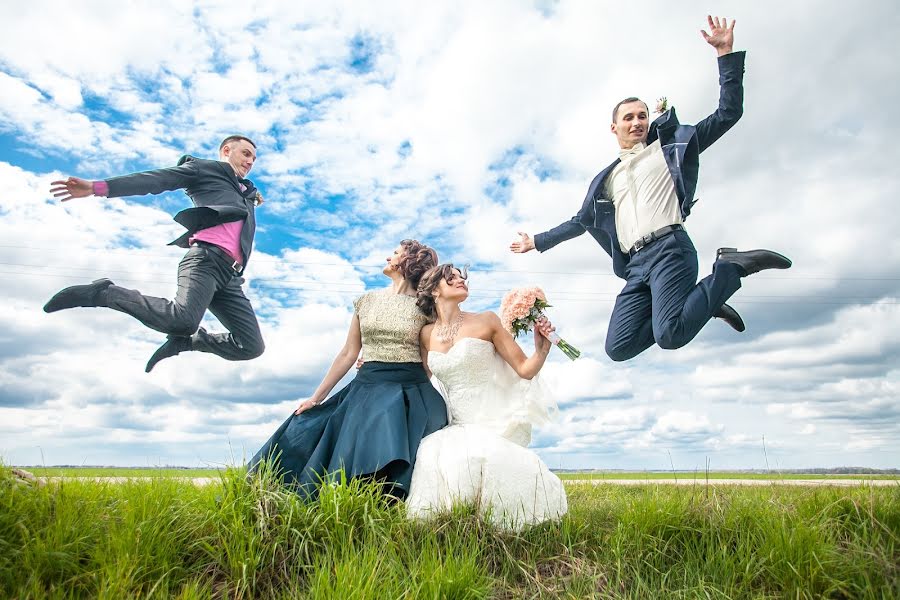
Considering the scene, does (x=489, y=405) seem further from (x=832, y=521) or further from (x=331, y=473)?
(x=832, y=521)

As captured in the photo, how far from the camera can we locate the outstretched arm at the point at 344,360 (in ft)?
18.7

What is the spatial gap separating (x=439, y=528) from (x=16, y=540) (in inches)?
104

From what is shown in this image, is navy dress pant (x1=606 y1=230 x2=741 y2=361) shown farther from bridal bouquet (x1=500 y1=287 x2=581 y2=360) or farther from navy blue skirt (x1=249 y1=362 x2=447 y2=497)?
navy blue skirt (x1=249 y1=362 x2=447 y2=497)

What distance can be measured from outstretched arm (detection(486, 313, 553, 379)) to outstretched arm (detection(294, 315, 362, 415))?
1179mm

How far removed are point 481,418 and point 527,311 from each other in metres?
0.91

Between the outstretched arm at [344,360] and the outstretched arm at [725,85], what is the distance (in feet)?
11.3

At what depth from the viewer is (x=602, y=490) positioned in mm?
8016

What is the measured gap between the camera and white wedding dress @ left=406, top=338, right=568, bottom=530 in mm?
4543

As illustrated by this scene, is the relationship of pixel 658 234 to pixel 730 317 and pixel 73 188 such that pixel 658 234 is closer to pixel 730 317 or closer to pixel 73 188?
pixel 730 317

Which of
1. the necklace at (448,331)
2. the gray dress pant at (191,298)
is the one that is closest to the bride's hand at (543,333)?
the necklace at (448,331)

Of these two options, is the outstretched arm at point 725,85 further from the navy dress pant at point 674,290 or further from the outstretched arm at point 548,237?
the outstretched arm at point 548,237

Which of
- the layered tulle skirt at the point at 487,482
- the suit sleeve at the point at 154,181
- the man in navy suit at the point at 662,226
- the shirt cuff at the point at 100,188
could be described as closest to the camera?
the layered tulle skirt at the point at 487,482

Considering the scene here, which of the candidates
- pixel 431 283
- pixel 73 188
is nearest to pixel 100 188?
pixel 73 188

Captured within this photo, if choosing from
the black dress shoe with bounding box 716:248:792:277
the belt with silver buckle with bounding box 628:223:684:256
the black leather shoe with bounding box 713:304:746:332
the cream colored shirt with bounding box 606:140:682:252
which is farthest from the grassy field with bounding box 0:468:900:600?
the cream colored shirt with bounding box 606:140:682:252
